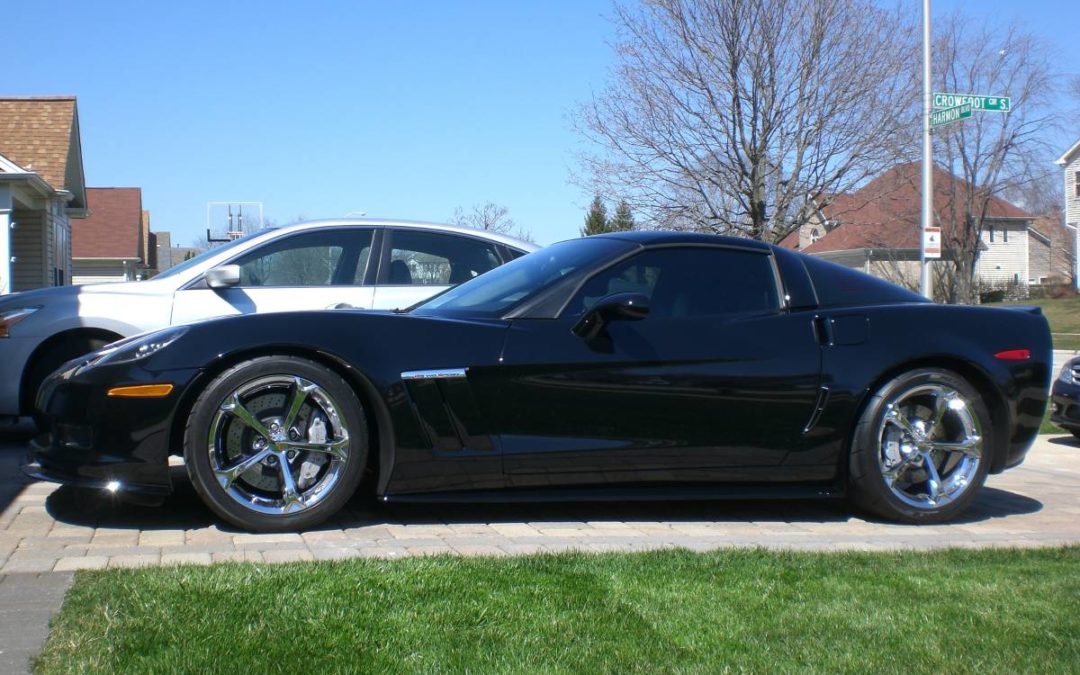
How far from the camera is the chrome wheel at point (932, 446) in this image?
5309 millimetres

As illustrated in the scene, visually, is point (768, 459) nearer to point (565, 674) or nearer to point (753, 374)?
point (753, 374)

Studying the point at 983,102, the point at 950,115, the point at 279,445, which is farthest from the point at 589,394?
the point at 950,115

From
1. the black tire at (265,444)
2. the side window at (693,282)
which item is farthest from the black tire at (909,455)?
the black tire at (265,444)

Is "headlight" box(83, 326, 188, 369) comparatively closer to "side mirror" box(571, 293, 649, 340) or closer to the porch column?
"side mirror" box(571, 293, 649, 340)

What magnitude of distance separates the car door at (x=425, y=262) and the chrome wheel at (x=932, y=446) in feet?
10.4

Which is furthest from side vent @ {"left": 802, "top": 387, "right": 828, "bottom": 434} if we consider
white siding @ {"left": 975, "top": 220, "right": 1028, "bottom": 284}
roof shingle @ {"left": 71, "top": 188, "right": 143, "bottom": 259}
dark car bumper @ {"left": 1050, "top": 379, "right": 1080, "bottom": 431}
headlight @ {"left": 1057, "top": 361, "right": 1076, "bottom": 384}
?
white siding @ {"left": 975, "top": 220, "right": 1028, "bottom": 284}

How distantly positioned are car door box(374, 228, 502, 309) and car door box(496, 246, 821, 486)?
99.3 inches

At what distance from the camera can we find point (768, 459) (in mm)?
5102

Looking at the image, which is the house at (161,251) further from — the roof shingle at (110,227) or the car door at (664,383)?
the car door at (664,383)

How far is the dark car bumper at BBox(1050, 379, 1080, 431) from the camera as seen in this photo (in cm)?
878

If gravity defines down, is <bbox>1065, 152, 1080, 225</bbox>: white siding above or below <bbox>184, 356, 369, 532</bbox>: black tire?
above

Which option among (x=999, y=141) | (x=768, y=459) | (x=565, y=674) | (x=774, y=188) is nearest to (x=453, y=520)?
(x=768, y=459)

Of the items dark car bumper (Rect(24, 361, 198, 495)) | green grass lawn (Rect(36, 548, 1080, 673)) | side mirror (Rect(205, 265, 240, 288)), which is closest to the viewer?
green grass lawn (Rect(36, 548, 1080, 673))

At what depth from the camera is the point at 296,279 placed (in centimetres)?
741
